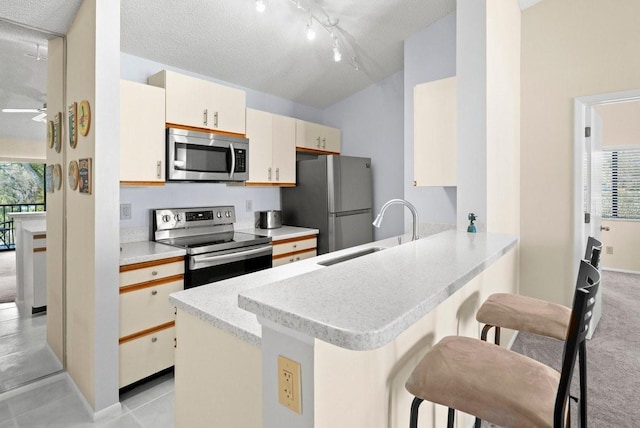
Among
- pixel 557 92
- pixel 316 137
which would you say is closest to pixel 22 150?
pixel 316 137

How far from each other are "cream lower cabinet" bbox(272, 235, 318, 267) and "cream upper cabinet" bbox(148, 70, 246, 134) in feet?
3.57

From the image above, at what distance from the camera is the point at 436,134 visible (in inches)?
102

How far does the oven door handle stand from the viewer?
2.48m

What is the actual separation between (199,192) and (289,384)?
2.79 meters

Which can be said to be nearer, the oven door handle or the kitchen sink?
the kitchen sink

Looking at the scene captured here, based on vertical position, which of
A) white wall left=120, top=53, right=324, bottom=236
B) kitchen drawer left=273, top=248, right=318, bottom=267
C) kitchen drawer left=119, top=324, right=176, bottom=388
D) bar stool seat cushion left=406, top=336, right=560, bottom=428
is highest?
white wall left=120, top=53, right=324, bottom=236

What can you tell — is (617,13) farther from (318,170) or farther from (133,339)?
(133,339)

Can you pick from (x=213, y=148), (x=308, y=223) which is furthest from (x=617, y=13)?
(x=213, y=148)

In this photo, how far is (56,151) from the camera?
236 centimetres

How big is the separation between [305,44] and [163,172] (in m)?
1.70

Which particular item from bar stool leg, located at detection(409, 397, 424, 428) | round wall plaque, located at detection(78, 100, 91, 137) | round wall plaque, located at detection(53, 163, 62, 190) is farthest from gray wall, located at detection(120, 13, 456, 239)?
bar stool leg, located at detection(409, 397, 424, 428)

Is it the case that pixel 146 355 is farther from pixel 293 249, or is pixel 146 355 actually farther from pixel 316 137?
pixel 316 137

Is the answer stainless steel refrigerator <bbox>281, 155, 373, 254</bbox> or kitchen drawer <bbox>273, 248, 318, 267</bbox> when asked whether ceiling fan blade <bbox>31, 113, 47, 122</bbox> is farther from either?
stainless steel refrigerator <bbox>281, 155, 373, 254</bbox>

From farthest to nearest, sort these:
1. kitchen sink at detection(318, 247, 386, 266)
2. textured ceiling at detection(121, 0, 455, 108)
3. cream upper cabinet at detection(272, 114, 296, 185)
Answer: cream upper cabinet at detection(272, 114, 296, 185) < textured ceiling at detection(121, 0, 455, 108) < kitchen sink at detection(318, 247, 386, 266)
